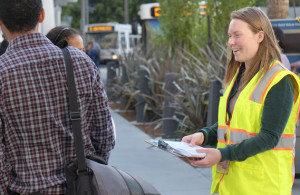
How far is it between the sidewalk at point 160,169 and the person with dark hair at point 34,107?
13.1 ft

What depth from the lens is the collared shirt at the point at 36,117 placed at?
221 cm

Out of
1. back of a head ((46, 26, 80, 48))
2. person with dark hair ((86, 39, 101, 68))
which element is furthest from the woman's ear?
person with dark hair ((86, 39, 101, 68))

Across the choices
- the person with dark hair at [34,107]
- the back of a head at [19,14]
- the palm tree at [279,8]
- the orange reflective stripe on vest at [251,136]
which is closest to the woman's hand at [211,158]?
the orange reflective stripe on vest at [251,136]

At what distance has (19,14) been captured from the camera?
230 cm

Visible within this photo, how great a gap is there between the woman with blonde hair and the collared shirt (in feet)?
2.12

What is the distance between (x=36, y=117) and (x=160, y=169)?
16.9 feet

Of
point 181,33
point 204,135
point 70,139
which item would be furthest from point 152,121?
point 70,139

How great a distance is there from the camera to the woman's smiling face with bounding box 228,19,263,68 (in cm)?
271

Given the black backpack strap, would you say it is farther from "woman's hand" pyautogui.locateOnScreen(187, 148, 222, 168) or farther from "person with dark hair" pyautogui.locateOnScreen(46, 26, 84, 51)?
"person with dark hair" pyautogui.locateOnScreen(46, 26, 84, 51)

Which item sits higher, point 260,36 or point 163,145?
point 260,36

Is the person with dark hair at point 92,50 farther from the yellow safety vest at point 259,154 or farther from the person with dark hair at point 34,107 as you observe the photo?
the person with dark hair at point 34,107

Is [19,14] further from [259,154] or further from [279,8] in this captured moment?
Answer: [279,8]

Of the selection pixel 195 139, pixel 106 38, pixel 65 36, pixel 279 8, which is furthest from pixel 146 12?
pixel 195 139

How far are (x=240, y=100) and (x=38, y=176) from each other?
3.17ft
